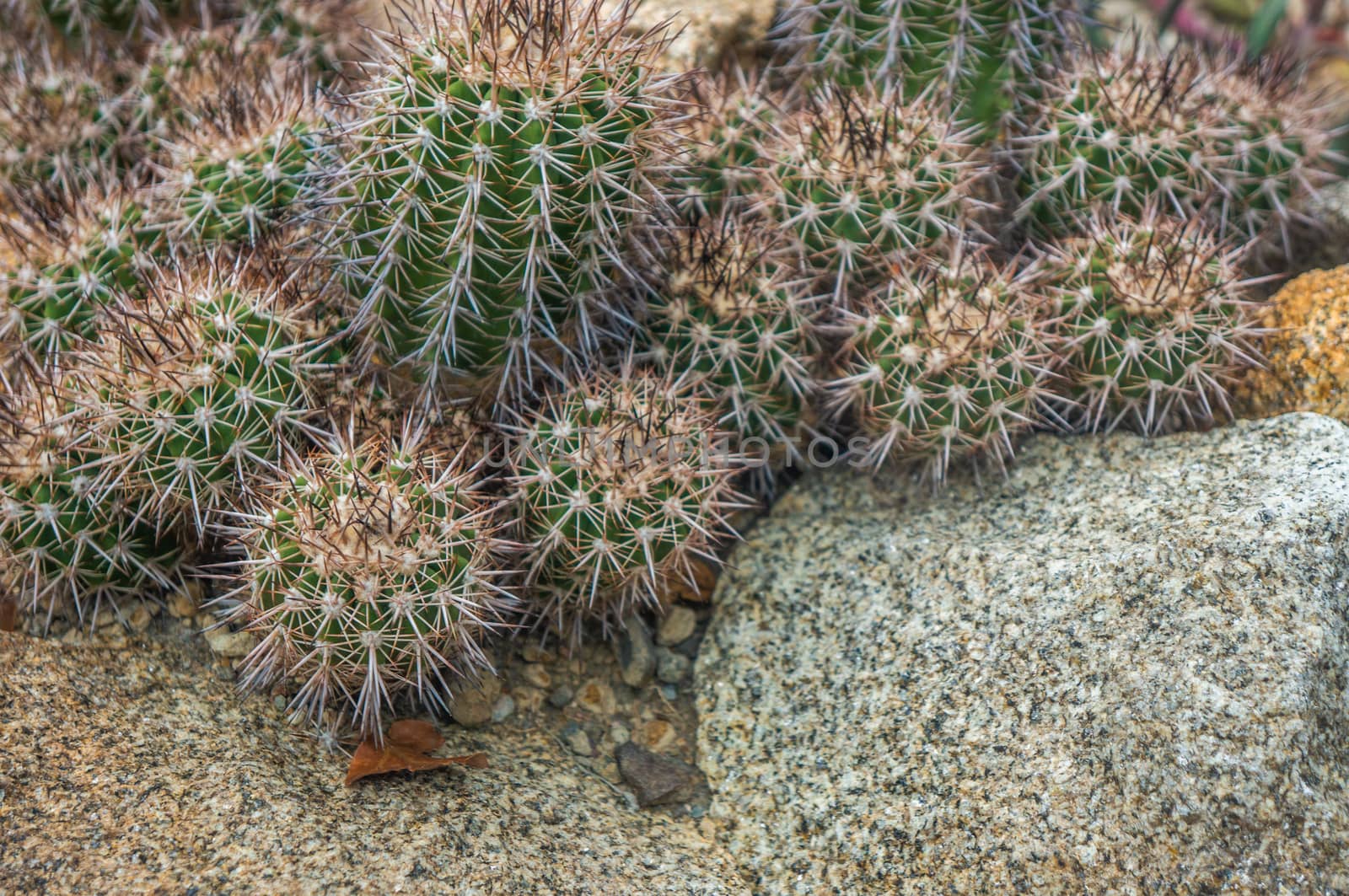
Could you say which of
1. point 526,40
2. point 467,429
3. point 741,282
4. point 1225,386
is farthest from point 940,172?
point 467,429

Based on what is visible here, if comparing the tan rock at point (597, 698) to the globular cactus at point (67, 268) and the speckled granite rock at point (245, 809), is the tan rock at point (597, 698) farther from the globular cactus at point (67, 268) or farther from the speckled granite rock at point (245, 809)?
the globular cactus at point (67, 268)

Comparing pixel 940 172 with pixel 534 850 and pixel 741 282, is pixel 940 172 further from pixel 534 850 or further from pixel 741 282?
pixel 534 850

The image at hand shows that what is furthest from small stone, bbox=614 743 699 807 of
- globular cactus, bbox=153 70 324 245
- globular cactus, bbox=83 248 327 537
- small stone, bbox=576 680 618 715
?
globular cactus, bbox=153 70 324 245

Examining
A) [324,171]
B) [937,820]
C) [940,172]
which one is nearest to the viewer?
[937,820]

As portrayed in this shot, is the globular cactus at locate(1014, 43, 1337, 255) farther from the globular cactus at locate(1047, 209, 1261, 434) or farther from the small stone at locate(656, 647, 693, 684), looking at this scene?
the small stone at locate(656, 647, 693, 684)

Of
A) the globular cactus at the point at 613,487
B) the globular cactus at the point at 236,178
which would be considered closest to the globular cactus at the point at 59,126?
the globular cactus at the point at 236,178

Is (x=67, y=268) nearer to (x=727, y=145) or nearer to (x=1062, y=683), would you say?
(x=727, y=145)
